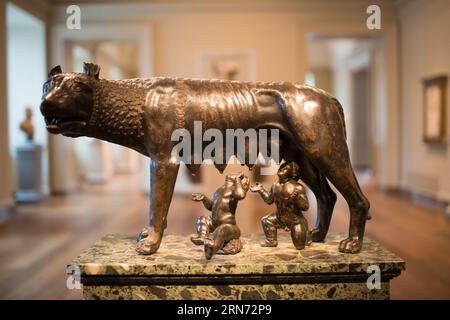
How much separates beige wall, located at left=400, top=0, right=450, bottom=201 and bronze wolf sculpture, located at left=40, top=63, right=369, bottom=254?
4975 millimetres

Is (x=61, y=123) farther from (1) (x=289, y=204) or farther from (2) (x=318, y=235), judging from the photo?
(2) (x=318, y=235)

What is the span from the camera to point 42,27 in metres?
8.36

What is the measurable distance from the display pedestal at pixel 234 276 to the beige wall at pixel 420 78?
5013 millimetres

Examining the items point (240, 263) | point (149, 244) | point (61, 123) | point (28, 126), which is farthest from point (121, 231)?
point (28, 126)

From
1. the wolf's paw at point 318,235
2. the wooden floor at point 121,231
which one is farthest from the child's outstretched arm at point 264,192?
the wooden floor at point 121,231

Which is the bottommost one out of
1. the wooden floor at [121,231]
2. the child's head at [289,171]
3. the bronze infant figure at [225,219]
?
the wooden floor at [121,231]

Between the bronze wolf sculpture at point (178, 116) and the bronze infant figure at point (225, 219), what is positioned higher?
the bronze wolf sculpture at point (178, 116)

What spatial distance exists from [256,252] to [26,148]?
258 inches

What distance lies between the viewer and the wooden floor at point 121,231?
3.17 meters

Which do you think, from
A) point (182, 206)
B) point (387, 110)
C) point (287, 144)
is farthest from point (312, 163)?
point (387, 110)

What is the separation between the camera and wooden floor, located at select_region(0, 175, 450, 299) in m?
3.17

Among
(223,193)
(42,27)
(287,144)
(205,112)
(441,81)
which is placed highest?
(42,27)

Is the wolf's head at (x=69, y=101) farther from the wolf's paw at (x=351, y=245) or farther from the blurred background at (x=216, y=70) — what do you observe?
the blurred background at (x=216, y=70)
